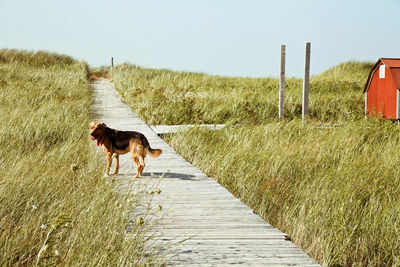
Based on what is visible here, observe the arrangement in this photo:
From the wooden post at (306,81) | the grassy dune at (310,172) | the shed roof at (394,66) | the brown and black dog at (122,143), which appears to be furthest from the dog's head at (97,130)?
the shed roof at (394,66)

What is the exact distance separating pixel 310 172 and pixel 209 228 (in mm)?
2504

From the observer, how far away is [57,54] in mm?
27234

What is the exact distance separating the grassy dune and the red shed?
0.51 m

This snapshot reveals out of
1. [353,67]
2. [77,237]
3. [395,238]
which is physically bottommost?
[395,238]

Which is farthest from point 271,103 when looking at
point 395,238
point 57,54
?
point 57,54

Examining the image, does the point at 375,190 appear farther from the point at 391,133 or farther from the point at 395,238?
the point at 391,133

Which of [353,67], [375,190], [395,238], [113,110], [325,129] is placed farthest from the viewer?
[353,67]

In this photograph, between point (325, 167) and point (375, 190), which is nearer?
point (375, 190)

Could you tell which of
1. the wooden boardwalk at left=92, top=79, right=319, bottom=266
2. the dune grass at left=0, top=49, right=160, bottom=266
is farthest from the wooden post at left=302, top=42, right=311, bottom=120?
the wooden boardwalk at left=92, top=79, right=319, bottom=266

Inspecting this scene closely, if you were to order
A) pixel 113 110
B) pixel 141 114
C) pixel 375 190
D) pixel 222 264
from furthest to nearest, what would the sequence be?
1. pixel 113 110
2. pixel 141 114
3. pixel 375 190
4. pixel 222 264

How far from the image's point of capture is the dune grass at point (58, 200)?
8.90ft

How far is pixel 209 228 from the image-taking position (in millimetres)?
3543

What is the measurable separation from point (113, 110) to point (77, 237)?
924 cm

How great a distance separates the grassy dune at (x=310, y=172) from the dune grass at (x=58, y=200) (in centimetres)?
144
